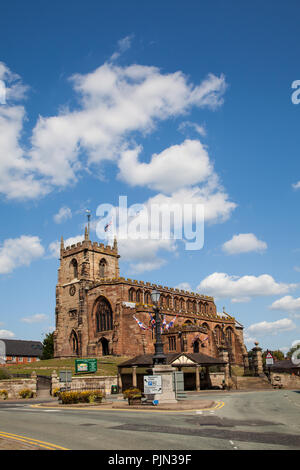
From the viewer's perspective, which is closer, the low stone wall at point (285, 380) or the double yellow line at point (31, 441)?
the double yellow line at point (31, 441)

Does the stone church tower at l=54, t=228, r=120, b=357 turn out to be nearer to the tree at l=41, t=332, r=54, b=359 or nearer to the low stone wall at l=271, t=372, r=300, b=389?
the tree at l=41, t=332, r=54, b=359

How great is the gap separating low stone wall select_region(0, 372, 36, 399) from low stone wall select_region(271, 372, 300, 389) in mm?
23437

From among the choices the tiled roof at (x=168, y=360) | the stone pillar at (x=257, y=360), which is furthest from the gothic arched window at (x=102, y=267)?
the tiled roof at (x=168, y=360)

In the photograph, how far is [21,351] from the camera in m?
91.2

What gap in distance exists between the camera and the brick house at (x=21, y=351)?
87694mm

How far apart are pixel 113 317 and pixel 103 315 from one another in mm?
2534

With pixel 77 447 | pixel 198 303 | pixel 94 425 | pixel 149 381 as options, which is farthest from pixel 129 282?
pixel 77 447

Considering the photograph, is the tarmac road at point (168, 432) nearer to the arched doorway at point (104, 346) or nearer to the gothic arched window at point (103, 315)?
the gothic arched window at point (103, 315)

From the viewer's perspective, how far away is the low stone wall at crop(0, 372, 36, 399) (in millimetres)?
37469

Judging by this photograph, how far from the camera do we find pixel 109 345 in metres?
56.7

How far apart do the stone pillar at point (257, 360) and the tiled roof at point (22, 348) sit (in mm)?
58943

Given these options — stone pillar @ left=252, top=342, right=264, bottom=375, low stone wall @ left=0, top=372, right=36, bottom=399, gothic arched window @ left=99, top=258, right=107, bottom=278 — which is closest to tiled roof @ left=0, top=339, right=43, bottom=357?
gothic arched window @ left=99, top=258, right=107, bottom=278
